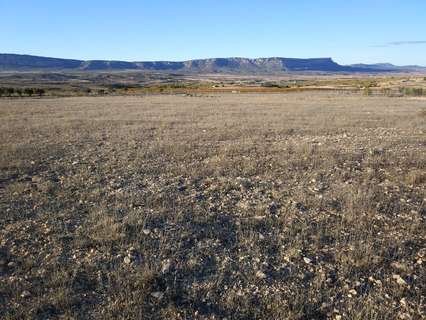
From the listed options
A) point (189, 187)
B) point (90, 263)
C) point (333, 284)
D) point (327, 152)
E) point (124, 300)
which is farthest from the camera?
point (327, 152)

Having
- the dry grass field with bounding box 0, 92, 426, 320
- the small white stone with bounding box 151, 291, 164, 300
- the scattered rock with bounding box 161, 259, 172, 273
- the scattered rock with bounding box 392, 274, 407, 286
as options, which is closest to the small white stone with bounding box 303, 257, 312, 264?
the dry grass field with bounding box 0, 92, 426, 320

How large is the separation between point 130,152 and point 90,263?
8399mm

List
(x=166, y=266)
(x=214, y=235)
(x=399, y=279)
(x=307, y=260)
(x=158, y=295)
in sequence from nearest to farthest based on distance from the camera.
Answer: (x=158, y=295) < (x=399, y=279) < (x=166, y=266) < (x=307, y=260) < (x=214, y=235)

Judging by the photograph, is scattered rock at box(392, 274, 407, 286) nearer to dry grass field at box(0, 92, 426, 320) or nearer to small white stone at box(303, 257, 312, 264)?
dry grass field at box(0, 92, 426, 320)

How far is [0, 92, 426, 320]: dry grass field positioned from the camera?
4.42 meters

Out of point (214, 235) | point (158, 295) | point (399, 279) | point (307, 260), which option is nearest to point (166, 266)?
point (158, 295)

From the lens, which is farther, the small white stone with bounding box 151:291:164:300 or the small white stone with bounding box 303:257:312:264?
the small white stone with bounding box 303:257:312:264

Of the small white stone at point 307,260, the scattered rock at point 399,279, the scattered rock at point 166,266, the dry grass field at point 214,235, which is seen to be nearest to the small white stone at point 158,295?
the dry grass field at point 214,235

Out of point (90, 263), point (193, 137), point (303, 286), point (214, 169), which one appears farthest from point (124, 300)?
point (193, 137)

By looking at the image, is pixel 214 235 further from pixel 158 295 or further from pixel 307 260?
pixel 158 295

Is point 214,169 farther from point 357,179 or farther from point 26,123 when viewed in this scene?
point 26,123

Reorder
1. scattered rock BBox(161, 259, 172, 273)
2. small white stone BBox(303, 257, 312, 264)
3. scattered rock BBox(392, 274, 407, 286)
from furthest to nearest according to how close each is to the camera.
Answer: small white stone BBox(303, 257, 312, 264) < scattered rock BBox(161, 259, 172, 273) < scattered rock BBox(392, 274, 407, 286)

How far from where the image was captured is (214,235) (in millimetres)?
6223

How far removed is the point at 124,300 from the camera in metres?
4.46
